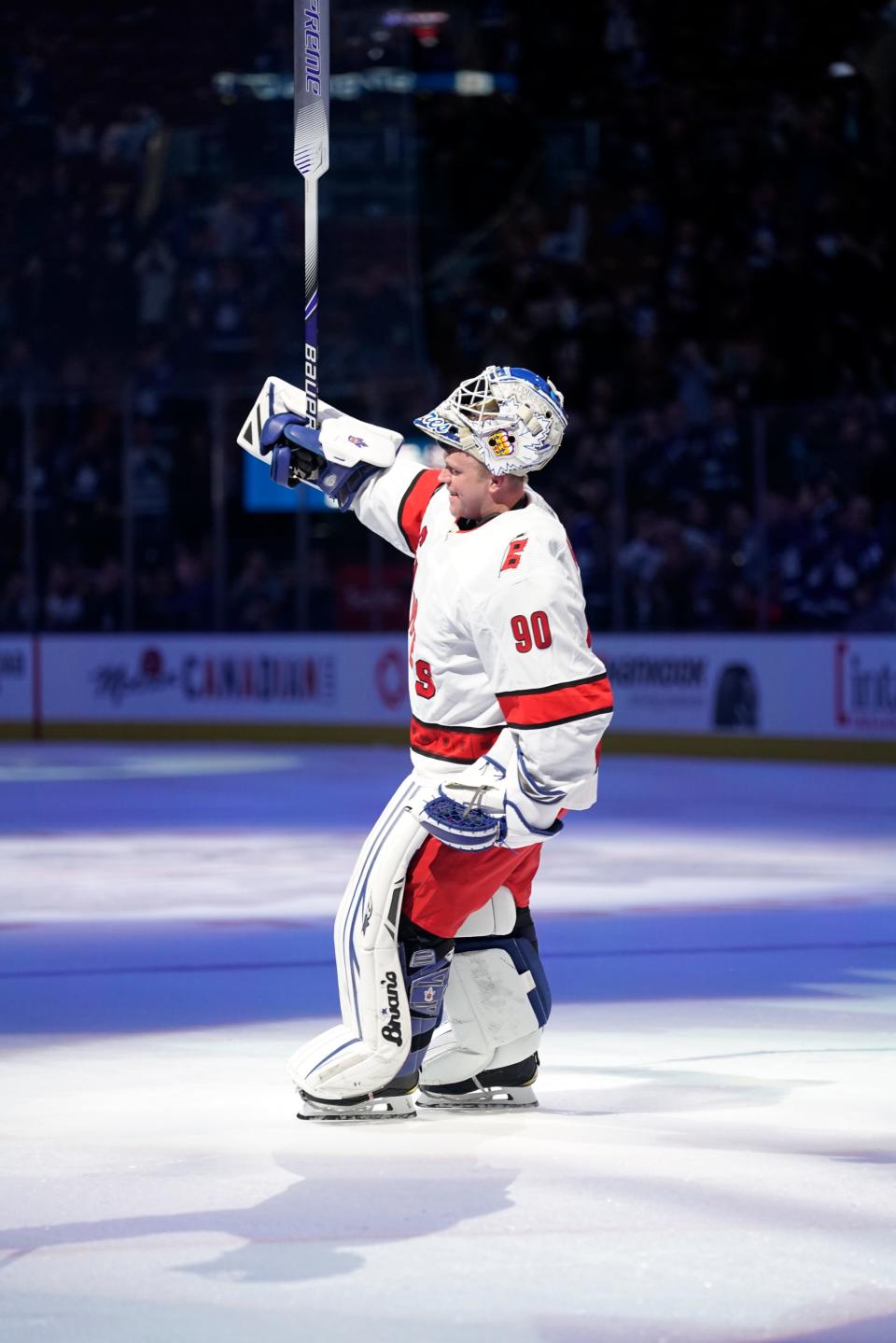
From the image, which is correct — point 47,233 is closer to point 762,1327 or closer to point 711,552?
point 711,552

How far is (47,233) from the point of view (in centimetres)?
2180

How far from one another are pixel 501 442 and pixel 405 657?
12.9 metres

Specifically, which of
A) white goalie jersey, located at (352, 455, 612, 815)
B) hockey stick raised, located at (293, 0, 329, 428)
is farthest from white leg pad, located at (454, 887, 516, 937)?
hockey stick raised, located at (293, 0, 329, 428)

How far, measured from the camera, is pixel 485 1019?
202 inches

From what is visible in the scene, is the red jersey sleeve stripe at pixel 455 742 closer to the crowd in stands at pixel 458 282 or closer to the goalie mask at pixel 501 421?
the goalie mask at pixel 501 421

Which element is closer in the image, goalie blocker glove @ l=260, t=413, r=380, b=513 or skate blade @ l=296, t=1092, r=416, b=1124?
skate blade @ l=296, t=1092, r=416, b=1124

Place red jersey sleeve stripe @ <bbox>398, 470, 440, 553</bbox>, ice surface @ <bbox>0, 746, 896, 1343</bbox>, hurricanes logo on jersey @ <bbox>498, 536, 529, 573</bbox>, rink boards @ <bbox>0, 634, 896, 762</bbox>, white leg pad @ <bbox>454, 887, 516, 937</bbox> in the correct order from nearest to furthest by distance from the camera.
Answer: ice surface @ <bbox>0, 746, 896, 1343</bbox> < hurricanes logo on jersey @ <bbox>498, 536, 529, 573</bbox> < white leg pad @ <bbox>454, 887, 516, 937</bbox> < red jersey sleeve stripe @ <bbox>398, 470, 440, 553</bbox> < rink boards @ <bbox>0, 634, 896, 762</bbox>

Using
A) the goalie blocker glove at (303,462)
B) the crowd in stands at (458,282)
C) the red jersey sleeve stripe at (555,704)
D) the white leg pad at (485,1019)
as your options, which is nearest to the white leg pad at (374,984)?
the white leg pad at (485,1019)

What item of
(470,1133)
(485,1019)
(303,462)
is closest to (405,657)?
(303,462)

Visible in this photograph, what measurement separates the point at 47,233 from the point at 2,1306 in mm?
19247

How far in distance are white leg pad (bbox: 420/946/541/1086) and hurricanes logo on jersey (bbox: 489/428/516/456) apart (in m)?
1.06

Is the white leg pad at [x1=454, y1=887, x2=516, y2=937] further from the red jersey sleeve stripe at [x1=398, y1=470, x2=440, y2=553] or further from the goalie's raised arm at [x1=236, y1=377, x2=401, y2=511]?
the goalie's raised arm at [x1=236, y1=377, x2=401, y2=511]

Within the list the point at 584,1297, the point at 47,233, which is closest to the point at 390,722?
the point at 47,233

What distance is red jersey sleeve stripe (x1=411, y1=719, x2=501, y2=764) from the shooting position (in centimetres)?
491
